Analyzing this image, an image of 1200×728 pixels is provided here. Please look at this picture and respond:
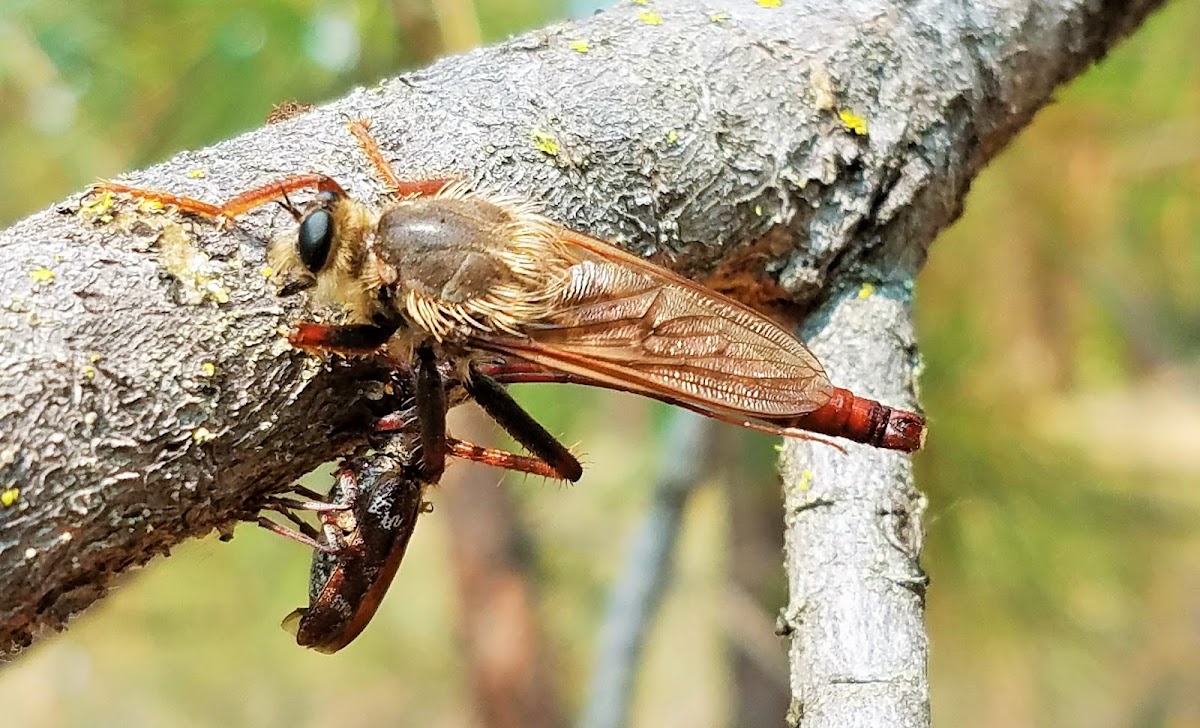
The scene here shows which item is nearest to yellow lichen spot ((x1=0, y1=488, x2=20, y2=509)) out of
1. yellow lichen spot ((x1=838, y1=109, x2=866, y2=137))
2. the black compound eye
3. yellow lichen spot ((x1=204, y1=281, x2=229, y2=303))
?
yellow lichen spot ((x1=204, y1=281, x2=229, y2=303))

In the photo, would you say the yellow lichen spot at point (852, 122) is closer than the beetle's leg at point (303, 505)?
No

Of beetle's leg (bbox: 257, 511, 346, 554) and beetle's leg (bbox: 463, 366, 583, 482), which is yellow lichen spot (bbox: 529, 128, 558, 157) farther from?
beetle's leg (bbox: 257, 511, 346, 554)

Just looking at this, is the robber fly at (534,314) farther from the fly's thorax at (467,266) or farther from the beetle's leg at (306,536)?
the beetle's leg at (306,536)

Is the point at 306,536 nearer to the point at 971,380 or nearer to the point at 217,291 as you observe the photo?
the point at 217,291

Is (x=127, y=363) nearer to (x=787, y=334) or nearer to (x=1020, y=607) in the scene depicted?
(x=787, y=334)

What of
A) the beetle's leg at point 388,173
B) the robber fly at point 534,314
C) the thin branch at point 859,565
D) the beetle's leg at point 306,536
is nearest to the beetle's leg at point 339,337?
the robber fly at point 534,314

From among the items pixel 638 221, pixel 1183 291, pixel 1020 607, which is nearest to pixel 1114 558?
pixel 1020 607

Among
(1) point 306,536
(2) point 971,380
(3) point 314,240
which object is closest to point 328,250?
(3) point 314,240
